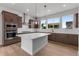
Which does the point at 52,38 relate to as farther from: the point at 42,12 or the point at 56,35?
the point at 42,12

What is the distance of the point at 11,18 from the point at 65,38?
3.03 meters

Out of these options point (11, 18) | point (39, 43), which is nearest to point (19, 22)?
point (11, 18)

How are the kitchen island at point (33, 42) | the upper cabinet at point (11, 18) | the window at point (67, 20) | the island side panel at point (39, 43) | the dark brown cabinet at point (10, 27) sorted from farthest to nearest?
the upper cabinet at point (11, 18)
the dark brown cabinet at point (10, 27)
the window at point (67, 20)
the island side panel at point (39, 43)
the kitchen island at point (33, 42)

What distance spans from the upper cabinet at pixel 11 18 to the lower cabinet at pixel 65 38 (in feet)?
5.30

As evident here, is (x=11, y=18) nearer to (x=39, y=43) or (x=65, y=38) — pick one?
(x=39, y=43)

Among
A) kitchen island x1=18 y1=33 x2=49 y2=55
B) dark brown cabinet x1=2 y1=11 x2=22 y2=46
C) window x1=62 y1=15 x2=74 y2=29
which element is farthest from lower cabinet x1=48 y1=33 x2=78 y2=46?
dark brown cabinet x1=2 y1=11 x2=22 y2=46

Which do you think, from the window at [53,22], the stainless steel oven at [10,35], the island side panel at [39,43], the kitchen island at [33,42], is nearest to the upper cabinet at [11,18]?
the stainless steel oven at [10,35]

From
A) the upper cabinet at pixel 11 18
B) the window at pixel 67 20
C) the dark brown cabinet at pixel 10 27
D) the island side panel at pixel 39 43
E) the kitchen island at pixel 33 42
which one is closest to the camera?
the kitchen island at pixel 33 42

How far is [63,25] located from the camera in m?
3.49

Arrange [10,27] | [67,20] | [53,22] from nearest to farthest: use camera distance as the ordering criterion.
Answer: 1. [53,22]
2. [67,20]
3. [10,27]

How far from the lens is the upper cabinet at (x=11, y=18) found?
12.3 feet

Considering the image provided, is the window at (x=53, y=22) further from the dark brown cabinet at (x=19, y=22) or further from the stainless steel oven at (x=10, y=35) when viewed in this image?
the stainless steel oven at (x=10, y=35)

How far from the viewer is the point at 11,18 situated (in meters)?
4.13

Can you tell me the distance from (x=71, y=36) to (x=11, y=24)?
3.24 m
